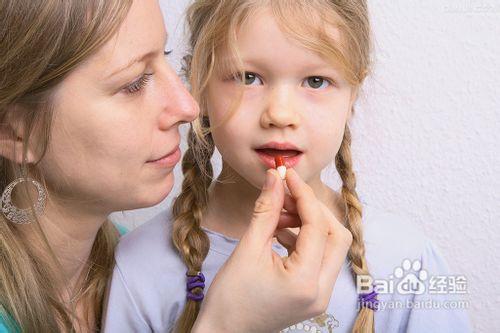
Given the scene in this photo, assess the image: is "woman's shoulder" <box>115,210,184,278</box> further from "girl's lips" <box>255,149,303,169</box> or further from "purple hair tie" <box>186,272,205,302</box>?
"girl's lips" <box>255,149,303,169</box>

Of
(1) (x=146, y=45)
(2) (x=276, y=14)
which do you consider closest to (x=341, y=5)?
(2) (x=276, y=14)

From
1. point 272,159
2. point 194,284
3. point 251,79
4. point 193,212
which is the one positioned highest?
point 251,79

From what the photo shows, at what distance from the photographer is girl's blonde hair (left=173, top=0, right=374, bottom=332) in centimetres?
99

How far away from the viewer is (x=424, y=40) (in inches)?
53.2

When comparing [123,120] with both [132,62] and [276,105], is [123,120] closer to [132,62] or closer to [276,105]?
[132,62]

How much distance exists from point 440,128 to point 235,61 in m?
0.59

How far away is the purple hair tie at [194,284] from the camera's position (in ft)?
3.55

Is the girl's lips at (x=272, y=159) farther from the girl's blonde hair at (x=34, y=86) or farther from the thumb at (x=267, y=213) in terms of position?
the girl's blonde hair at (x=34, y=86)

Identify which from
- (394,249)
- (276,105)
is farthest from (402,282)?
(276,105)

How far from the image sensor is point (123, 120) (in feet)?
3.25

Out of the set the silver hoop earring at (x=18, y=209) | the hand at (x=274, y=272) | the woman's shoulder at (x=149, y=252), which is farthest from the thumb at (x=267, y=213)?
the silver hoop earring at (x=18, y=209)

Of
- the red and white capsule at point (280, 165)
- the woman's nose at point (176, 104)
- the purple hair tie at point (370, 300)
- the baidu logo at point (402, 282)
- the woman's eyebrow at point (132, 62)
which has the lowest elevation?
the purple hair tie at point (370, 300)

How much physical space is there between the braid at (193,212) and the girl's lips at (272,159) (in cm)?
17

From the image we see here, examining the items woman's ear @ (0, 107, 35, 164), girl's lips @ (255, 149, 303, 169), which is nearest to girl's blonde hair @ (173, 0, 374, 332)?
girl's lips @ (255, 149, 303, 169)
